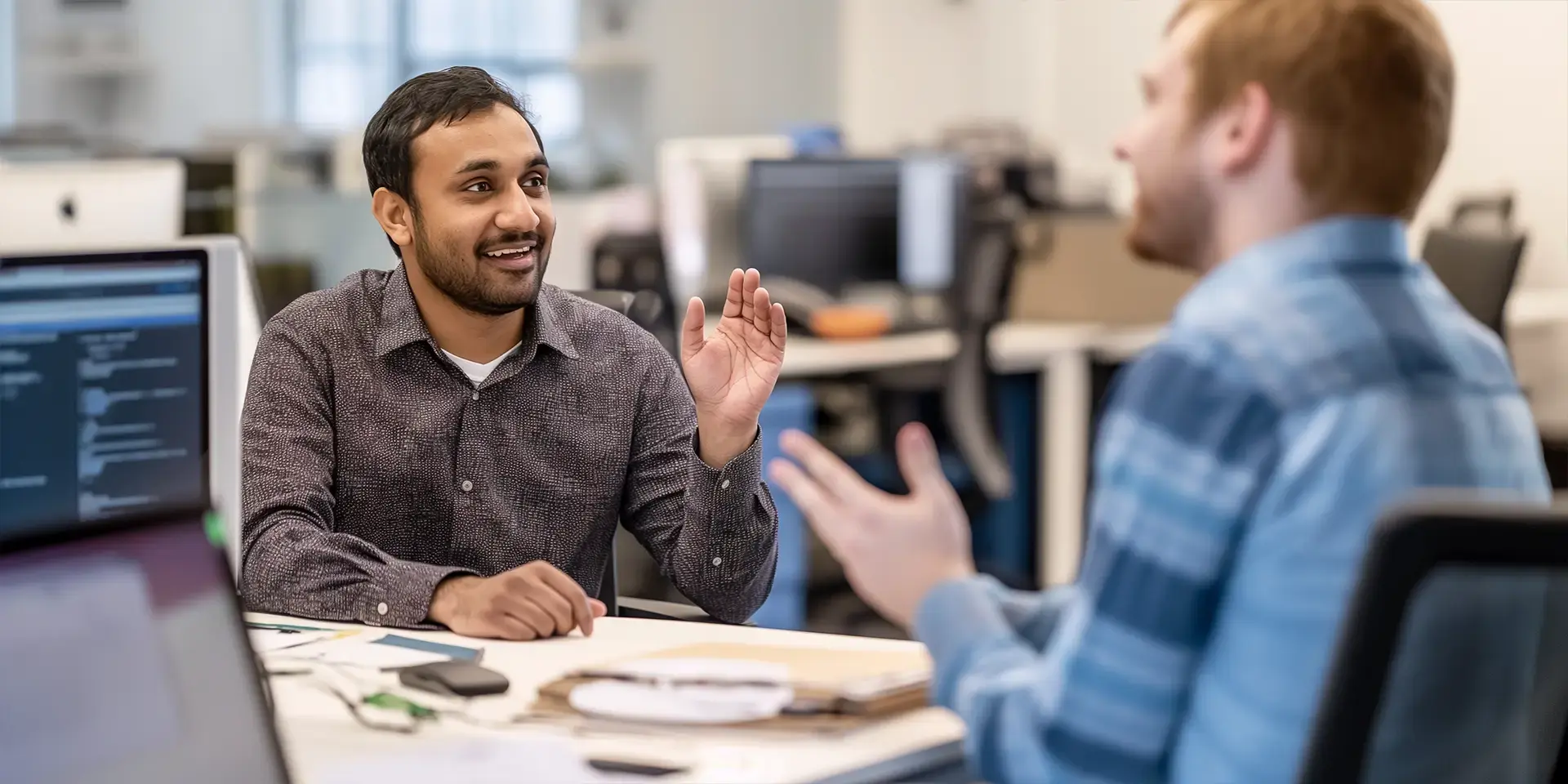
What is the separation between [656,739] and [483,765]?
0.11 meters

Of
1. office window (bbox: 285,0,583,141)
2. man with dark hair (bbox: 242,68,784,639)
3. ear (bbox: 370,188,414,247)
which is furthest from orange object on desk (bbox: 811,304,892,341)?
ear (bbox: 370,188,414,247)

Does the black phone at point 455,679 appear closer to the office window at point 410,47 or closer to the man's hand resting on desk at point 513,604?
the man's hand resting on desk at point 513,604

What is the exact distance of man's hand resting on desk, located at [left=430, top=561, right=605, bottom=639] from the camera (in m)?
1.25

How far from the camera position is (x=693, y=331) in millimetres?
1141

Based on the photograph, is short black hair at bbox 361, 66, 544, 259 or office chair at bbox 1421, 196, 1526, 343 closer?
short black hair at bbox 361, 66, 544, 259

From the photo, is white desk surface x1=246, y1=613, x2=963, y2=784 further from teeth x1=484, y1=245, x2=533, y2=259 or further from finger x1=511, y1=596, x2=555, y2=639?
teeth x1=484, y1=245, x2=533, y2=259

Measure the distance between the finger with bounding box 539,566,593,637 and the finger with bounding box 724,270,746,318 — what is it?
25 cm

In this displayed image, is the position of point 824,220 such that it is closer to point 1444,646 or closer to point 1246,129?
point 1246,129

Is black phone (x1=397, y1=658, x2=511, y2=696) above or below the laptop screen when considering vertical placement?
below

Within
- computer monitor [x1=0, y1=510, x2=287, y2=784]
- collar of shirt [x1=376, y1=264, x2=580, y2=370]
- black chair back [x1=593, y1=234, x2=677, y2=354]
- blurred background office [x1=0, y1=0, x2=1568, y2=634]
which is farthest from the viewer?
black chair back [x1=593, y1=234, x2=677, y2=354]

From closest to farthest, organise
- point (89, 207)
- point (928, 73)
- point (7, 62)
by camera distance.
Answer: point (89, 207)
point (928, 73)
point (7, 62)

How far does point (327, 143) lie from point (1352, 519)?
5167mm

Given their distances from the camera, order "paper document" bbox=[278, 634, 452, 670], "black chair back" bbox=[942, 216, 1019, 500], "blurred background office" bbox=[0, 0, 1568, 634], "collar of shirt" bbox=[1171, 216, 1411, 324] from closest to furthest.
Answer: "collar of shirt" bbox=[1171, 216, 1411, 324]
"paper document" bbox=[278, 634, 452, 670]
"blurred background office" bbox=[0, 0, 1568, 634]
"black chair back" bbox=[942, 216, 1019, 500]

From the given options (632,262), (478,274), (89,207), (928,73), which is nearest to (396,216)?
(478,274)
